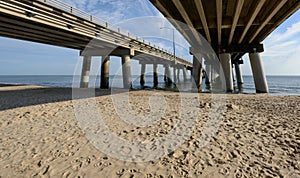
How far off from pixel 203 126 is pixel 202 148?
2000mm

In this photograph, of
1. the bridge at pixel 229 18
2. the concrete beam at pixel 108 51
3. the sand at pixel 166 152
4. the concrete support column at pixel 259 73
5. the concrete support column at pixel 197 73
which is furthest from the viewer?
the concrete support column at pixel 197 73

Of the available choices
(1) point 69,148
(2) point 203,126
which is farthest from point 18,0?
(2) point 203,126

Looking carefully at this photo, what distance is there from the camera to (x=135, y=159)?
14.5ft

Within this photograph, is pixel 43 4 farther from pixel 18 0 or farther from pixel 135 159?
pixel 135 159

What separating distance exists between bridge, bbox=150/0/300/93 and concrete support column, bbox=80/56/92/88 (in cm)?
1382

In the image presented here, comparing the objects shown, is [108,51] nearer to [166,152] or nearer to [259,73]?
[259,73]

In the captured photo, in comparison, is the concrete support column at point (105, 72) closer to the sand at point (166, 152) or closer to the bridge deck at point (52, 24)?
the bridge deck at point (52, 24)

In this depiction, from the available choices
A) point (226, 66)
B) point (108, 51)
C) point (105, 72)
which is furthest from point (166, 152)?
point (226, 66)

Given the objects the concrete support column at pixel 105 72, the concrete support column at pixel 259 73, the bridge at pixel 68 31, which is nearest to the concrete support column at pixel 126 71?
the bridge at pixel 68 31

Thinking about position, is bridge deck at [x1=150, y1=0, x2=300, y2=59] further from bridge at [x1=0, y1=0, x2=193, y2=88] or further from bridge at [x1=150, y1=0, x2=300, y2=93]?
bridge at [x1=0, y1=0, x2=193, y2=88]

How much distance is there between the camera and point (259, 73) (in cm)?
2234

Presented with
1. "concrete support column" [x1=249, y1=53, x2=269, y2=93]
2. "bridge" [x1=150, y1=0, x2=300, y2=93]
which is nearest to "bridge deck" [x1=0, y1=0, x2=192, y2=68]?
"bridge" [x1=150, y1=0, x2=300, y2=93]

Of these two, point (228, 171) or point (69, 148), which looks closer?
point (228, 171)

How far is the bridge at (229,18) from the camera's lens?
12.7 m
